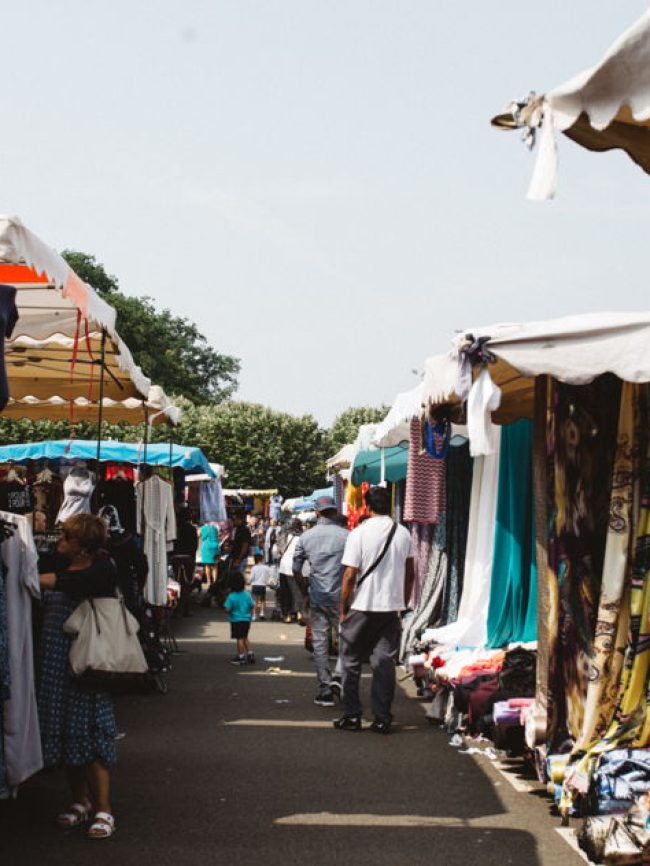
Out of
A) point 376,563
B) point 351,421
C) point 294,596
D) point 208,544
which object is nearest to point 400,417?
point 376,563

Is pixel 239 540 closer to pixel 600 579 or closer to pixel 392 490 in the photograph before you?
pixel 392 490

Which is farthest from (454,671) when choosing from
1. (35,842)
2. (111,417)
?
(111,417)

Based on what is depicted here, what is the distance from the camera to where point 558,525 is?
698 cm

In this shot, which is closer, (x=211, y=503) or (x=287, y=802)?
(x=287, y=802)

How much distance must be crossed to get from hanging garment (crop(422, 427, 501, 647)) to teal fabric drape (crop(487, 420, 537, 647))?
0.70ft

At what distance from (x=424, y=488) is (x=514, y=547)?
192 cm

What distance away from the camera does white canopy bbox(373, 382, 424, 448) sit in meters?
9.65

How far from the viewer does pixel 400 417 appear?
10203 mm

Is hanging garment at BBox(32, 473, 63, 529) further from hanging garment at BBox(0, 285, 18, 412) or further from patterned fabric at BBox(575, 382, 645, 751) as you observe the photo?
patterned fabric at BBox(575, 382, 645, 751)

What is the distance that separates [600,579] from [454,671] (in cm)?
288

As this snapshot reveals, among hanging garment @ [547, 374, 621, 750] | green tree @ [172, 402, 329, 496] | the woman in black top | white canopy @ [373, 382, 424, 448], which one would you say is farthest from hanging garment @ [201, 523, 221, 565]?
green tree @ [172, 402, 329, 496]

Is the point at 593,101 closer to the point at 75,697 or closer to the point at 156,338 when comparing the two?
the point at 75,697

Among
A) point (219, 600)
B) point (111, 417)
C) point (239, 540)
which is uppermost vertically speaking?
point (111, 417)

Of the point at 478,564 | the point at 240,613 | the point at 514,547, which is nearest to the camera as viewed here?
the point at 514,547
